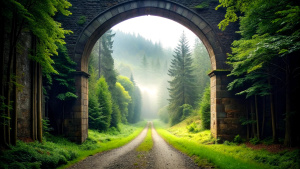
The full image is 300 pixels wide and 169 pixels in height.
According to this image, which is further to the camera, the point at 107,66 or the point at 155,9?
the point at 107,66

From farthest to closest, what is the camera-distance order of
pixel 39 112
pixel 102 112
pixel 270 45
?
pixel 102 112 → pixel 39 112 → pixel 270 45

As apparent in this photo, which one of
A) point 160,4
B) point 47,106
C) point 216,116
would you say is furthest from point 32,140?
point 160,4

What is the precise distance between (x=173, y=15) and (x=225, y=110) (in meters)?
6.75

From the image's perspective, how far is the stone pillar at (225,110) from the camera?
35.3 feet

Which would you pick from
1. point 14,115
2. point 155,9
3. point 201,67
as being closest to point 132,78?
point 201,67

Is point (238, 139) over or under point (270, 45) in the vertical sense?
under

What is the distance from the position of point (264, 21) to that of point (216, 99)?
4.95 meters

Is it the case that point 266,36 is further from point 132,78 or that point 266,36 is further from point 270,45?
point 132,78

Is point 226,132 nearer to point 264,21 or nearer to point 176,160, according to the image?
point 176,160

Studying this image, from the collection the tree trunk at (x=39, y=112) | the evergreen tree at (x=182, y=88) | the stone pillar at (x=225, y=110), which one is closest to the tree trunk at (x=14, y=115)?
the tree trunk at (x=39, y=112)

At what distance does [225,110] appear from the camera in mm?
10914

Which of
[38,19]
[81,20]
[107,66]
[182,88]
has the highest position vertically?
[81,20]

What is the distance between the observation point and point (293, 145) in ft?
24.5

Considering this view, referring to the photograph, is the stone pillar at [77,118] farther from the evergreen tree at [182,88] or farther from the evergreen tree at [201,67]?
the evergreen tree at [201,67]
